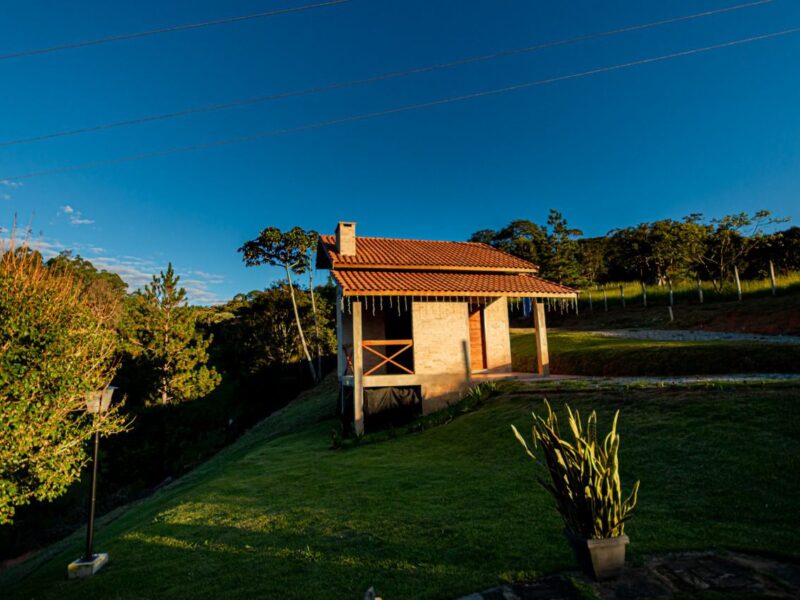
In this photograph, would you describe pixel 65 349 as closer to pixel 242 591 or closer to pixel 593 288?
pixel 242 591

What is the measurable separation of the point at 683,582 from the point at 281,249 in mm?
34092

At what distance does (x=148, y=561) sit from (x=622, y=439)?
27.0ft

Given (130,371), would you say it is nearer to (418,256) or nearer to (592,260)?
(418,256)

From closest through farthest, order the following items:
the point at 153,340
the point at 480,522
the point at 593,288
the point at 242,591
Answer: the point at 242,591
the point at 480,522
the point at 153,340
the point at 593,288

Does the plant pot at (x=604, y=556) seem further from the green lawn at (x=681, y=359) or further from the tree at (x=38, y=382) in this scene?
the green lawn at (x=681, y=359)

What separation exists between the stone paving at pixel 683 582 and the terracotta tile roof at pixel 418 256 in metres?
12.4

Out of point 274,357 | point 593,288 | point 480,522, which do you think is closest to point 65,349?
point 480,522

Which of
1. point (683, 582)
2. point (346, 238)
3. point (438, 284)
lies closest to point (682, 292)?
point (438, 284)

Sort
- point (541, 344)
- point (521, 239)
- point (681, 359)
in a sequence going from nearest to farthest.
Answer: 1. point (681, 359)
2. point (541, 344)
3. point (521, 239)

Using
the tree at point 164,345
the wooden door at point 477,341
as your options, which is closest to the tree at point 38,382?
the wooden door at point 477,341

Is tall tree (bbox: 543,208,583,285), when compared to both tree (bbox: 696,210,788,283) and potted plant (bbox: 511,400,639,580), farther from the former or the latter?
potted plant (bbox: 511,400,639,580)

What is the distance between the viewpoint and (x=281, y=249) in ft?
113

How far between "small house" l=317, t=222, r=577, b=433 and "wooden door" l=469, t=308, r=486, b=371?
0.04 m

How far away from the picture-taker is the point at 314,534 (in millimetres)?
5922
